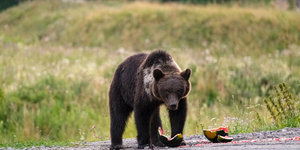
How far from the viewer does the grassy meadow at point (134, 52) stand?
11484mm

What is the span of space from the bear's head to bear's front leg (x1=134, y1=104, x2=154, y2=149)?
0.36 meters

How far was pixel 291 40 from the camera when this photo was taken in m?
27.3

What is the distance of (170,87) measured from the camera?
5.82m

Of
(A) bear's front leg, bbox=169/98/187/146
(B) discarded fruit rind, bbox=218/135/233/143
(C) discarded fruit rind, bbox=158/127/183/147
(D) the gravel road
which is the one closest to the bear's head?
(A) bear's front leg, bbox=169/98/187/146

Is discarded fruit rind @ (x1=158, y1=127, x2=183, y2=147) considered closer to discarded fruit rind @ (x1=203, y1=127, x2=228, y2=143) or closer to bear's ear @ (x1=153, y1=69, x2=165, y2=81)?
discarded fruit rind @ (x1=203, y1=127, x2=228, y2=143)

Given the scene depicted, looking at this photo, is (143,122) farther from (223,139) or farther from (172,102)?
(223,139)

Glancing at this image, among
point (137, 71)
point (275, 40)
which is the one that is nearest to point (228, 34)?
point (275, 40)

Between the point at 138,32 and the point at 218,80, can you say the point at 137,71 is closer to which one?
the point at 218,80

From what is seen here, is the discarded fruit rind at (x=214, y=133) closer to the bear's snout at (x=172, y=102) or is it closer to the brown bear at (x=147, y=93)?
the brown bear at (x=147, y=93)

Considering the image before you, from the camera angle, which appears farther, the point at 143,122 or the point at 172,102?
the point at 143,122

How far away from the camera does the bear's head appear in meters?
5.76

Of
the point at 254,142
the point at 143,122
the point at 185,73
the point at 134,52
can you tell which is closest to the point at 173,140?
the point at 143,122

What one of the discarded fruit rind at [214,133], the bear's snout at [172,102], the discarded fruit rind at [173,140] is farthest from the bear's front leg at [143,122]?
the discarded fruit rind at [214,133]

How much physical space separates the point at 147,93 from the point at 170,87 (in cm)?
53
